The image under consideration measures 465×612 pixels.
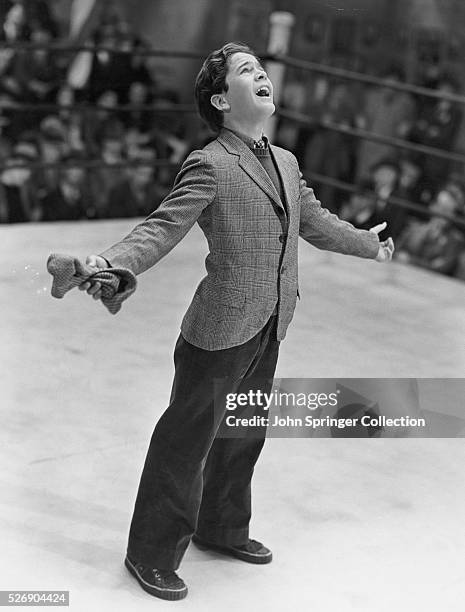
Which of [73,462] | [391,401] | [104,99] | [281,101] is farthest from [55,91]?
[391,401]

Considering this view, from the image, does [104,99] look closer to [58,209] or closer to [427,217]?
[58,209]

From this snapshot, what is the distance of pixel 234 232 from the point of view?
1.71m

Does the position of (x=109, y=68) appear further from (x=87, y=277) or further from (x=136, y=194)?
(x=87, y=277)

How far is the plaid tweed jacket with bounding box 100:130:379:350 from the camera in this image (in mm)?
1684

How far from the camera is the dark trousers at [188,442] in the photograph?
1777 mm

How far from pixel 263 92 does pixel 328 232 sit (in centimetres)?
26

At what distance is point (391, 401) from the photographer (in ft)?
6.45

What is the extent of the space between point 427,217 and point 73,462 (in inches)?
82.8

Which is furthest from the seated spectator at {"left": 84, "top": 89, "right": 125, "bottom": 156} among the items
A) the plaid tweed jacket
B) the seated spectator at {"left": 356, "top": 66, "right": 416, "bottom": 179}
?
the plaid tweed jacket

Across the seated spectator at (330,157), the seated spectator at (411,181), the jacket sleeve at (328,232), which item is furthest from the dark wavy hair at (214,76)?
the seated spectator at (411,181)

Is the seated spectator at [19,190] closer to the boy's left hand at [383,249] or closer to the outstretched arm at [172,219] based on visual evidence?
the boy's left hand at [383,249]

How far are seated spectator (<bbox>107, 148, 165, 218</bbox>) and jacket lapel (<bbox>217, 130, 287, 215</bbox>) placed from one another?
7.05 ft

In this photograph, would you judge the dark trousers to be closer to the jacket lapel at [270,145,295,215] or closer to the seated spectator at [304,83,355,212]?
the jacket lapel at [270,145,295,215]

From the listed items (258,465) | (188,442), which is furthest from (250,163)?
(258,465)
